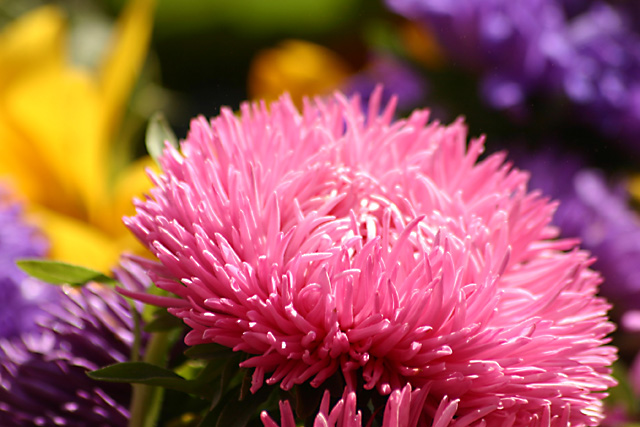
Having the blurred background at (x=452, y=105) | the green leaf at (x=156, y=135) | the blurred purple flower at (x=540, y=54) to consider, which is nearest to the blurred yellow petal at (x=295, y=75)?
the blurred background at (x=452, y=105)

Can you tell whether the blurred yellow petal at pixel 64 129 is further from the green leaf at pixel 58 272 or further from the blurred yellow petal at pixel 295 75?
the green leaf at pixel 58 272

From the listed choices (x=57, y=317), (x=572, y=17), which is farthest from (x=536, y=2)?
(x=57, y=317)

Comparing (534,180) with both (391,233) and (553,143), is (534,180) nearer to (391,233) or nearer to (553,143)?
(553,143)

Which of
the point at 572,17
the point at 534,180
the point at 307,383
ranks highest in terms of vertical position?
the point at 572,17

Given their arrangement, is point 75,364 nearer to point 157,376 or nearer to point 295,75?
point 157,376

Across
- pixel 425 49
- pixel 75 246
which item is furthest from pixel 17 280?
pixel 425 49

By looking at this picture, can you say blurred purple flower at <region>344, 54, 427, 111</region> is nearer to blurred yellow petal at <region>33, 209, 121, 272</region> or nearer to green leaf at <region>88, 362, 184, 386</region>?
blurred yellow petal at <region>33, 209, 121, 272</region>
